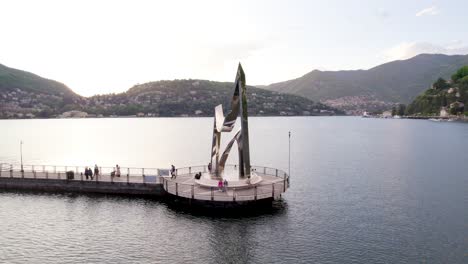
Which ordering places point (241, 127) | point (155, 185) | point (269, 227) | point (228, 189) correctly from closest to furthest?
point (269, 227), point (228, 189), point (241, 127), point (155, 185)

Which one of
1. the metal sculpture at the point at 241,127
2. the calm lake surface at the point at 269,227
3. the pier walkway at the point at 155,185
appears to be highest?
the metal sculpture at the point at 241,127

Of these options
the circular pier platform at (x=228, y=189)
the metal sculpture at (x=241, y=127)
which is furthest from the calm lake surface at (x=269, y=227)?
the metal sculpture at (x=241, y=127)

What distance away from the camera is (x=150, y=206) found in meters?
46.4

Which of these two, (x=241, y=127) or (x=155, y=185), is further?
(x=155, y=185)

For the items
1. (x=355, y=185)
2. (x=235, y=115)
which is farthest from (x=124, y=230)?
(x=355, y=185)

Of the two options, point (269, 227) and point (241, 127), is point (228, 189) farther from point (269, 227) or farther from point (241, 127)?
point (269, 227)

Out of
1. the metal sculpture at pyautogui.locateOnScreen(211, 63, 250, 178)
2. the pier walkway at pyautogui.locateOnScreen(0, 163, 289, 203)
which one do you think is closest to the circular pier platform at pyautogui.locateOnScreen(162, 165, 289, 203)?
the pier walkway at pyautogui.locateOnScreen(0, 163, 289, 203)

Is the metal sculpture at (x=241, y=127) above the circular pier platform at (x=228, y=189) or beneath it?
above

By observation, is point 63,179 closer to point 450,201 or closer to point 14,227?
point 14,227

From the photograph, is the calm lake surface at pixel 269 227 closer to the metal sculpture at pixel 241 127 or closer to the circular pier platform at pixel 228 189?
the circular pier platform at pixel 228 189

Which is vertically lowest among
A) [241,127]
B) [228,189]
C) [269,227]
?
[269,227]

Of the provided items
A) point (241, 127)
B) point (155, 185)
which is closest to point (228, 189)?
point (241, 127)

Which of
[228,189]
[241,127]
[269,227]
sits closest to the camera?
[269,227]

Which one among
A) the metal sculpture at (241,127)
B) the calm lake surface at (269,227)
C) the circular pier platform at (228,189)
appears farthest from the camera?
the metal sculpture at (241,127)
